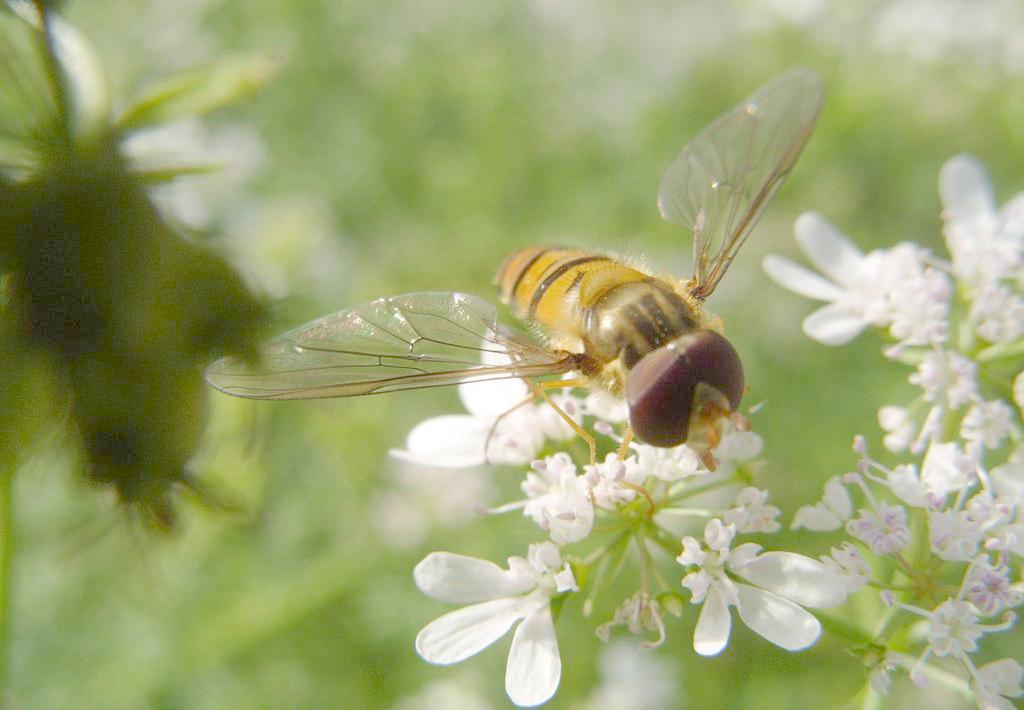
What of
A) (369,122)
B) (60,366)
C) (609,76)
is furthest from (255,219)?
(60,366)

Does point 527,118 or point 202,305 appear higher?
point 202,305

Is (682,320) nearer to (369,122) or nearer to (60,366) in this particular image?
(60,366)

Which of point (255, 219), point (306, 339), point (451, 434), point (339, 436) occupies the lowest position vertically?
point (339, 436)

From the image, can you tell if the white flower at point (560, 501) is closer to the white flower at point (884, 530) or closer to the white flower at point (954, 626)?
the white flower at point (884, 530)

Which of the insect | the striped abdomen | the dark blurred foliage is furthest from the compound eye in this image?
the dark blurred foliage

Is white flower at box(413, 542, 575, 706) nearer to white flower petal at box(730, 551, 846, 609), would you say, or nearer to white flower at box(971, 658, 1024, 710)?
white flower petal at box(730, 551, 846, 609)
